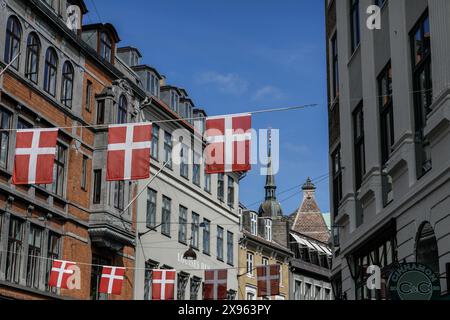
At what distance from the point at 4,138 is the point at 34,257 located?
4.81 metres

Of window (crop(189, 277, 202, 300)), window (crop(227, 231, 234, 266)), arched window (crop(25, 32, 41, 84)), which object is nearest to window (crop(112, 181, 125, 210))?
arched window (crop(25, 32, 41, 84))

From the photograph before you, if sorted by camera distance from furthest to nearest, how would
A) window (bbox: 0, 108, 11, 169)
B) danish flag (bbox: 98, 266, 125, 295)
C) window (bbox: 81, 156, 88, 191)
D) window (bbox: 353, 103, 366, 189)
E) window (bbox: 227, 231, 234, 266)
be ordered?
1. window (bbox: 227, 231, 234, 266)
2. window (bbox: 81, 156, 88, 191)
3. danish flag (bbox: 98, 266, 125, 295)
4. window (bbox: 0, 108, 11, 169)
5. window (bbox: 353, 103, 366, 189)

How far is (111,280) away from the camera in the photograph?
3244cm

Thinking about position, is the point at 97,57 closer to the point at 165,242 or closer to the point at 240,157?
the point at 165,242

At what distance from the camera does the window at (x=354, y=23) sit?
21.4 m

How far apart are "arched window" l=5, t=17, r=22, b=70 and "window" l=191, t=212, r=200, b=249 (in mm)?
18403

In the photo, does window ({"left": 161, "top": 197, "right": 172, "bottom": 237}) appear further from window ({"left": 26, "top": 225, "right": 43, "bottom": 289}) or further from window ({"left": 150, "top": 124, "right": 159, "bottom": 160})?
window ({"left": 26, "top": 225, "right": 43, "bottom": 289})

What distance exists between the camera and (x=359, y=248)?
20234 mm

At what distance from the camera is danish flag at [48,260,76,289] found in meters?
29.4

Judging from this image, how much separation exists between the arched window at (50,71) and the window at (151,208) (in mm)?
9411

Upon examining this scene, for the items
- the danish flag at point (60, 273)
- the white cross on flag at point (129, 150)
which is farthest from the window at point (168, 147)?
the white cross on flag at point (129, 150)

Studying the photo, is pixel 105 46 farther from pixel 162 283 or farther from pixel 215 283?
pixel 215 283

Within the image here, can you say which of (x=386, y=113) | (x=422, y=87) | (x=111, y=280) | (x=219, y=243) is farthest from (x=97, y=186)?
(x=422, y=87)
